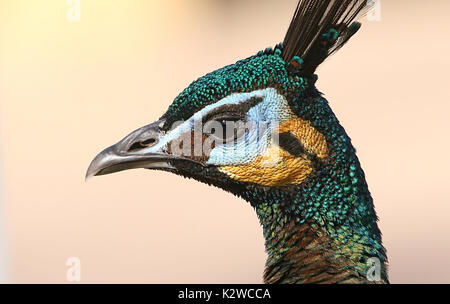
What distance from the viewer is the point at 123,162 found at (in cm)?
97

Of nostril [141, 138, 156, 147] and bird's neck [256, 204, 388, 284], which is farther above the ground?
nostril [141, 138, 156, 147]

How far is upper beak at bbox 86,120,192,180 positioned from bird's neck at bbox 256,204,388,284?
222mm

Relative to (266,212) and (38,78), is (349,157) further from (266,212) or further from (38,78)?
(38,78)

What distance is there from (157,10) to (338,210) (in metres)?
1.68

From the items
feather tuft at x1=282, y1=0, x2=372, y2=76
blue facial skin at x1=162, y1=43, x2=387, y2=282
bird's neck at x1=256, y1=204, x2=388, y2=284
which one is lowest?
bird's neck at x1=256, y1=204, x2=388, y2=284

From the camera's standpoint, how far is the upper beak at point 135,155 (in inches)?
37.9

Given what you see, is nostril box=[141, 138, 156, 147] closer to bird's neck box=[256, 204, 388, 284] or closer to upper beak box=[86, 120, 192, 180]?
upper beak box=[86, 120, 192, 180]

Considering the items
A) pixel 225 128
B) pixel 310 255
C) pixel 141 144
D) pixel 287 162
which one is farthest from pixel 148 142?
pixel 310 255

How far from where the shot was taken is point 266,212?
3.31 ft

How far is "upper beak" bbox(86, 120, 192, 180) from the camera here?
963mm

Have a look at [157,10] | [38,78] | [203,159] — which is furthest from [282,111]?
[38,78]

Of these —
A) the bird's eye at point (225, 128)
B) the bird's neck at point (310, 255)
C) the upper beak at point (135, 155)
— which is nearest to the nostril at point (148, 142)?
the upper beak at point (135, 155)

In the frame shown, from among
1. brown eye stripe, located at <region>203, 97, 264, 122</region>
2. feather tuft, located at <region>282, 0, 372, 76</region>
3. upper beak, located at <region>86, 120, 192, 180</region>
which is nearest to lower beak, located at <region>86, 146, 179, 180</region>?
upper beak, located at <region>86, 120, 192, 180</region>

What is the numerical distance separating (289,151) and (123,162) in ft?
1.01
